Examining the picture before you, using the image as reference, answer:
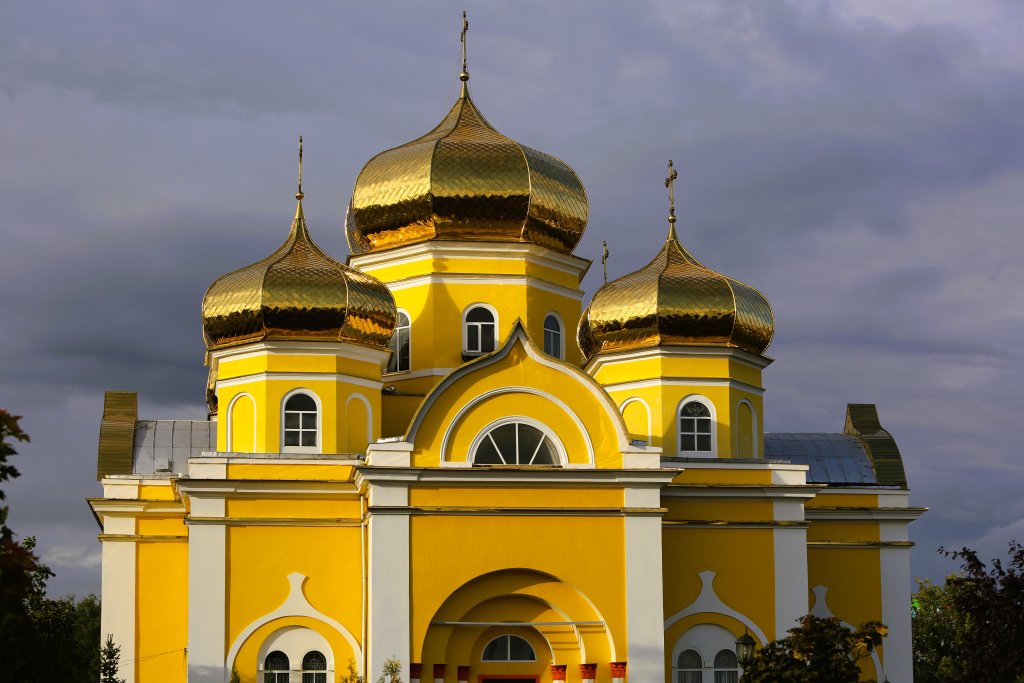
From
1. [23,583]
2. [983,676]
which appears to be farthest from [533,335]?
[23,583]

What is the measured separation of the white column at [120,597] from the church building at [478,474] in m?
0.04

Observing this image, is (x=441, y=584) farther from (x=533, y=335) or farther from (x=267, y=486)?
(x=533, y=335)

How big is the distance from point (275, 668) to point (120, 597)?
4.11m

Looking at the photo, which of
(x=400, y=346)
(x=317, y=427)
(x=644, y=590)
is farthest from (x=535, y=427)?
(x=400, y=346)

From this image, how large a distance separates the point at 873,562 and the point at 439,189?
1044cm

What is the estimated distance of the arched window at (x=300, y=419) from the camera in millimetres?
28766

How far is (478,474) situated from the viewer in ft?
86.6

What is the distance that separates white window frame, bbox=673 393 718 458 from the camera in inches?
1169

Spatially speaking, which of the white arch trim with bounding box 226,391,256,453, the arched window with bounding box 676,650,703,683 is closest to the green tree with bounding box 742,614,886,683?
the arched window with bounding box 676,650,703,683

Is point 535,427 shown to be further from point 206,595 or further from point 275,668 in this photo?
point 206,595

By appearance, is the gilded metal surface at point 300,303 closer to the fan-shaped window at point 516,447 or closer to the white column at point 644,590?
the fan-shaped window at point 516,447

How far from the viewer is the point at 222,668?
2681cm

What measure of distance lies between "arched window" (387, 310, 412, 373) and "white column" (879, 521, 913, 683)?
9.25 metres

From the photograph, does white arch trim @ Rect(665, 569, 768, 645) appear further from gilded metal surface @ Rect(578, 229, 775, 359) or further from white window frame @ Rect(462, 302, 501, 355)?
white window frame @ Rect(462, 302, 501, 355)
